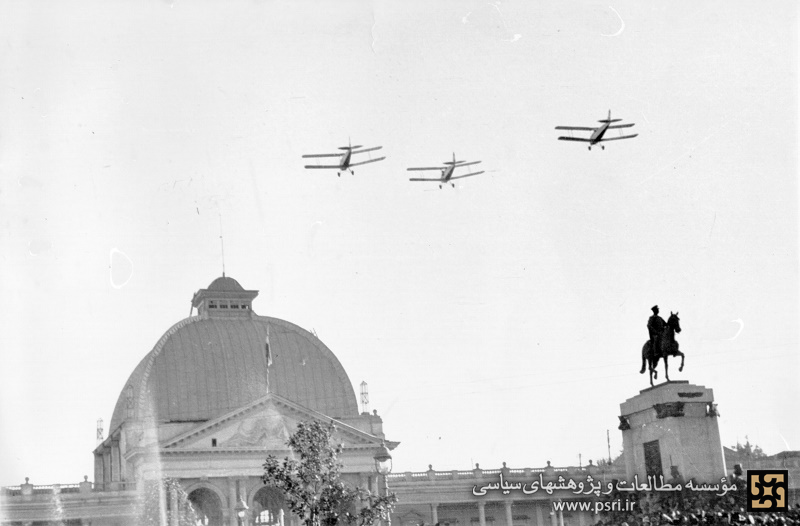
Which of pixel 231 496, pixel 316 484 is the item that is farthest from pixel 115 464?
pixel 316 484

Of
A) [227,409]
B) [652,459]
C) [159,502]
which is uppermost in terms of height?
[227,409]

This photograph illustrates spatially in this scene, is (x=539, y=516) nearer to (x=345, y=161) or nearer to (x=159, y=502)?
(x=159, y=502)

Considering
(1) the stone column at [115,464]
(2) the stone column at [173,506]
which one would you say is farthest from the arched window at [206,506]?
(1) the stone column at [115,464]

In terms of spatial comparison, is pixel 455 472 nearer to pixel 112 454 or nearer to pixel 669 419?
pixel 112 454

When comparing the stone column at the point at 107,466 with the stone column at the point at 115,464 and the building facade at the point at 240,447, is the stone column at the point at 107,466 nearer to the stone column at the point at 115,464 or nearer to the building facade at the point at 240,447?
the building facade at the point at 240,447

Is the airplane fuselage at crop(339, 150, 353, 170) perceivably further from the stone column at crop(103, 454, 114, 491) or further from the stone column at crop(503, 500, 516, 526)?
the stone column at crop(103, 454, 114, 491)

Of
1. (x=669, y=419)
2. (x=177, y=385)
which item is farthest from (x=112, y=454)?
(x=669, y=419)
